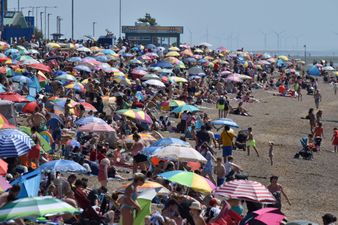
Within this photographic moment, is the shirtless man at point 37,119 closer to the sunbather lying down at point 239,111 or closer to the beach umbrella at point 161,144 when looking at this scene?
the beach umbrella at point 161,144

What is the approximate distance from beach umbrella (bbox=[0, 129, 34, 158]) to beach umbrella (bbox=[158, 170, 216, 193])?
8.84 feet

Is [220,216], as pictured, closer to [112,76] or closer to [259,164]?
[259,164]

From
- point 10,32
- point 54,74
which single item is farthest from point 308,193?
point 10,32

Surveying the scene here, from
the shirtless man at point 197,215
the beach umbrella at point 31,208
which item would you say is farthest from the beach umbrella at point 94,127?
the beach umbrella at point 31,208

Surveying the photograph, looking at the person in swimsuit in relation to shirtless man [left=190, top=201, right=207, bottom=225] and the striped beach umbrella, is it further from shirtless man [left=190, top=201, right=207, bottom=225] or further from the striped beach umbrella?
the striped beach umbrella

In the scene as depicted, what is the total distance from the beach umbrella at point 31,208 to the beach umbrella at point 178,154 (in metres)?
6.96

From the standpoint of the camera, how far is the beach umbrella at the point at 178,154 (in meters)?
18.2

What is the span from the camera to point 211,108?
39.3m

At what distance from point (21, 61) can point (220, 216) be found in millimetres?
21773

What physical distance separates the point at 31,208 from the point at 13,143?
5.84 meters

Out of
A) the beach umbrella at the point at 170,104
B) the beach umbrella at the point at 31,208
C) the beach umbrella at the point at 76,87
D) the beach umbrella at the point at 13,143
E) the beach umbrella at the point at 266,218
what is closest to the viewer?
the beach umbrella at the point at 31,208

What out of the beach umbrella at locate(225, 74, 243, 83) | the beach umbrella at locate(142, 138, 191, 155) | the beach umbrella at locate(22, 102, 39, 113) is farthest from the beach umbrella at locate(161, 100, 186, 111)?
the beach umbrella at locate(225, 74, 243, 83)

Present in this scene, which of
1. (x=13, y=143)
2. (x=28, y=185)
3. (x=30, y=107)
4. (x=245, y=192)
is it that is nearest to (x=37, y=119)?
(x=30, y=107)

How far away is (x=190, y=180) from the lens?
15.7m
